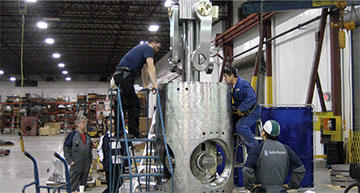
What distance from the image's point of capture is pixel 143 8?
22250 mm

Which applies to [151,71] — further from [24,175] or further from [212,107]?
[24,175]

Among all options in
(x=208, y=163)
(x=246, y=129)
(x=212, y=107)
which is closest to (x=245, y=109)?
(x=246, y=129)

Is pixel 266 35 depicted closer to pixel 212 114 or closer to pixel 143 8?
pixel 143 8

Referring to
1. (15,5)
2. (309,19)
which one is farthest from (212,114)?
(15,5)

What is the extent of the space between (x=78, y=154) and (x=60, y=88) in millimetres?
41420

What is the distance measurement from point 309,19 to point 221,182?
9592 millimetres

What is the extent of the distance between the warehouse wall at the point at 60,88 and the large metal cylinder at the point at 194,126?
4327cm

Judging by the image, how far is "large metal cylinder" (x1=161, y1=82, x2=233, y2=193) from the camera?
15.8ft

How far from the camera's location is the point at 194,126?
481 cm

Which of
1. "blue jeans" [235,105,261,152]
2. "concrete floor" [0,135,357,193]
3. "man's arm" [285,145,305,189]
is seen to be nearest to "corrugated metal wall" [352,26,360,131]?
"concrete floor" [0,135,357,193]

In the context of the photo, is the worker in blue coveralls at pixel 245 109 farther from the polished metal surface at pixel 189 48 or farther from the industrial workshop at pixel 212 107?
the polished metal surface at pixel 189 48

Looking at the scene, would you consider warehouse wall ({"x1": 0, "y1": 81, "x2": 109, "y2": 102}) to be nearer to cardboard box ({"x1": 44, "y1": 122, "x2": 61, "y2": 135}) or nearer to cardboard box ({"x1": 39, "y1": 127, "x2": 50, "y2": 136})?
cardboard box ({"x1": 44, "y1": 122, "x2": 61, "y2": 135})

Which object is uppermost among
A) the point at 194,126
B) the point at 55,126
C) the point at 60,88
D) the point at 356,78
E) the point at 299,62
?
the point at 60,88

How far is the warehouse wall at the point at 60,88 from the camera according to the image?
45406mm
